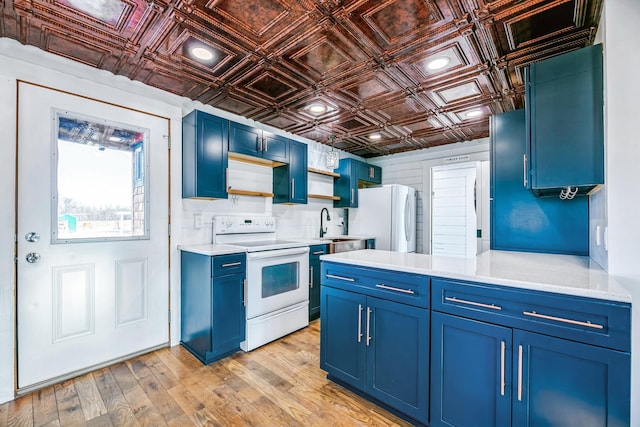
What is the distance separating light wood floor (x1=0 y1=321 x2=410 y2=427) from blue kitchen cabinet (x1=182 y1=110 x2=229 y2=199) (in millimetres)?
1571

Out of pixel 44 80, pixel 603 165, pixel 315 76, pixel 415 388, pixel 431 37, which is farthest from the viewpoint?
pixel 315 76

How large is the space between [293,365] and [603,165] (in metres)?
2.52

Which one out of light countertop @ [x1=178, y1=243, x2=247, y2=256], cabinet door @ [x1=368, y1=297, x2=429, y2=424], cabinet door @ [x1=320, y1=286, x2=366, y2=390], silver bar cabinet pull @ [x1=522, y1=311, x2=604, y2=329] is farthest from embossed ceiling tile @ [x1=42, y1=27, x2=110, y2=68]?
silver bar cabinet pull @ [x1=522, y1=311, x2=604, y2=329]

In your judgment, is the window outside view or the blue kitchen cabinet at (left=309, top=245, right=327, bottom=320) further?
the blue kitchen cabinet at (left=309, top=245, right=327, bottom=320)

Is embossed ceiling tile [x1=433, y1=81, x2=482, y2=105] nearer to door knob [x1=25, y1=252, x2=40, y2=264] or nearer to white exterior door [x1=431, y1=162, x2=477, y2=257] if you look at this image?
white exterior door [x1=431, y1=162, x2=477, y2=257]

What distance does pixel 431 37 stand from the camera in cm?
200

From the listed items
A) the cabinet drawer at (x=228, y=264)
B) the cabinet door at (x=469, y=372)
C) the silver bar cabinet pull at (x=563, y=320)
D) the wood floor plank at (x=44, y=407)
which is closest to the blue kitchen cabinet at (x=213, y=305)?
the cabinet drawer at (x=228, y=264)

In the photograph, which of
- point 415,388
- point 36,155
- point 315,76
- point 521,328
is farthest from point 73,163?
point 521,328

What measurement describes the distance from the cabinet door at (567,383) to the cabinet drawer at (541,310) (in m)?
0.05

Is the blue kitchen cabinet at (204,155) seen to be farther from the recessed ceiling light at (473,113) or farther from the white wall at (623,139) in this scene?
the white wall at (623,139)

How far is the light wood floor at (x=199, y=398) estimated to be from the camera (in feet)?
5.85

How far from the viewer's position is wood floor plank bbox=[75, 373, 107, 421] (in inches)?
72.7

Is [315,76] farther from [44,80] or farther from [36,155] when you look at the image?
[36,155]

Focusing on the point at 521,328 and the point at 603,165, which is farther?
the point at 603,165
